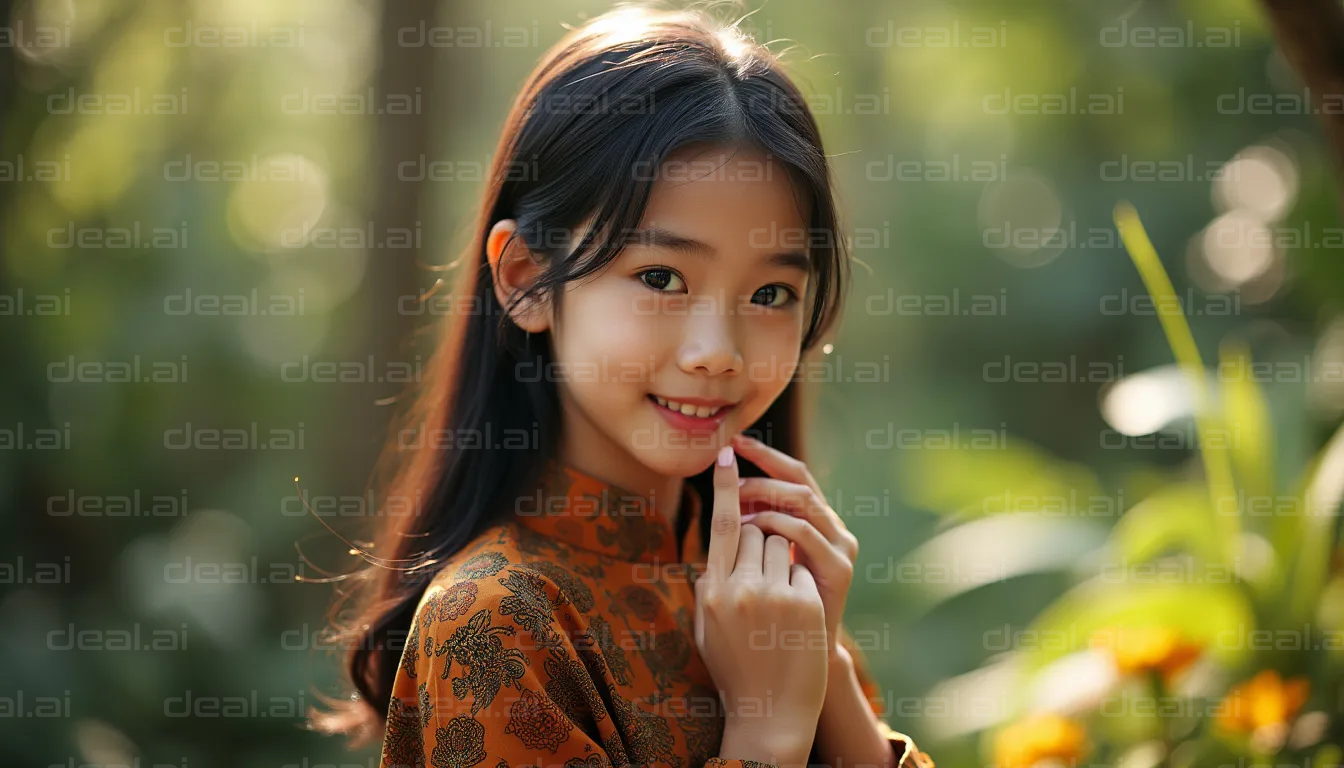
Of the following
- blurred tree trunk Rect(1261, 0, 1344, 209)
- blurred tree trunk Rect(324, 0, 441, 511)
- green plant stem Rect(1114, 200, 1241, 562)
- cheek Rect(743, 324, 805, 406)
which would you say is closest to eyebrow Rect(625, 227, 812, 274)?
cheek Rect(743, 324, 805, 406)

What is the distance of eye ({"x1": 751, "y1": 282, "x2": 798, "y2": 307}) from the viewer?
1325 millimetres

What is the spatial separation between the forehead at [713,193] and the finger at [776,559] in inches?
14.3

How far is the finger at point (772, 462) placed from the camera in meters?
1.43

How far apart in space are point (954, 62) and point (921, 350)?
1592 millimetres

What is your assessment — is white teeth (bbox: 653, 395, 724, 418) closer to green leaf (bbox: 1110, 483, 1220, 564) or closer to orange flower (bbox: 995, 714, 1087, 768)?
orange flower (bbox: 995, 714, 1087, 768)

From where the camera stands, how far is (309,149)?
5.93m

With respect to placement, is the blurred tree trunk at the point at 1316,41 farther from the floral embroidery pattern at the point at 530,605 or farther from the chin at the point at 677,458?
the floral embroidery pattern at the point at 530,605

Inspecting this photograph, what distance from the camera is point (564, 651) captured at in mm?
1189

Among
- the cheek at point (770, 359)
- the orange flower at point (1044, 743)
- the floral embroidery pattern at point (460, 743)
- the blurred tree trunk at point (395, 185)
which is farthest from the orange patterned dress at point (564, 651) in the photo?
the blurred tree trunk at point (395, 185)

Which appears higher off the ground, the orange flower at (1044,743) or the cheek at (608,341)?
the cheek at (608,341)

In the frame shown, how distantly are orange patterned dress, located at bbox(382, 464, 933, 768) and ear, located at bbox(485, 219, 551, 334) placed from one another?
19cm

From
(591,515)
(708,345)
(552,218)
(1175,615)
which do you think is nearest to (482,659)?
(591,515)

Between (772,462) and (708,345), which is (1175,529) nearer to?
(772,462)

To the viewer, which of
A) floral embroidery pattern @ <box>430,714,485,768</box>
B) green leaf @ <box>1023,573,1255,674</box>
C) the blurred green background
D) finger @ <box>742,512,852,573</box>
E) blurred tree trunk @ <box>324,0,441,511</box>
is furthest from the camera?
blurred tree trunk @ <box>324,0,441,511</box>
